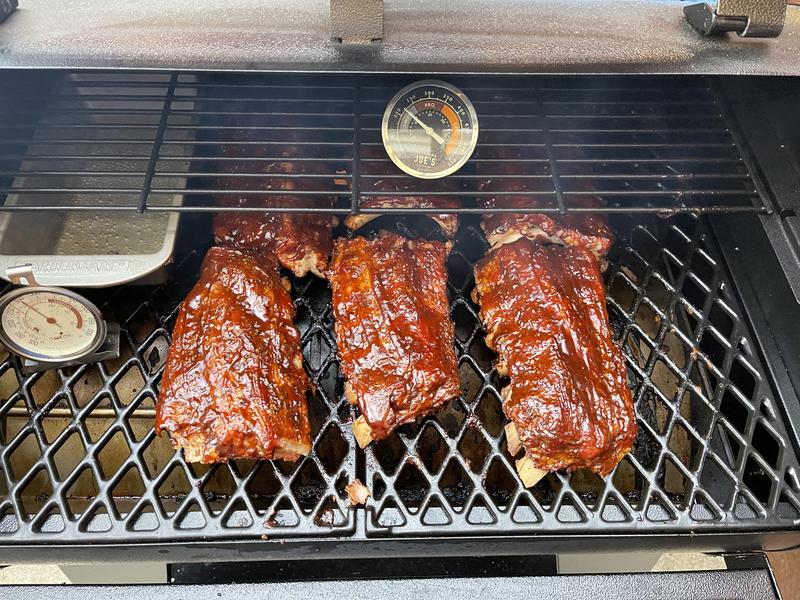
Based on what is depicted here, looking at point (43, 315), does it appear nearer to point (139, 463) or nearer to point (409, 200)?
point (139, 463)

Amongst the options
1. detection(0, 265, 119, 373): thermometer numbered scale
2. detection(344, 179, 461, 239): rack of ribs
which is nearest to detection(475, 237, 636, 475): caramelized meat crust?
detection(344, 179, 461, 239): rack of ribs

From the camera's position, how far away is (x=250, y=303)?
214 cm

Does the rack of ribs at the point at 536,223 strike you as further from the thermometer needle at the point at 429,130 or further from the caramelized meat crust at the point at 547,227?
the thermometer needle at the point at 429,130

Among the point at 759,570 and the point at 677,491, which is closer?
the point at 759,570

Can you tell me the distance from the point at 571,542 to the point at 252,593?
3.57 feet

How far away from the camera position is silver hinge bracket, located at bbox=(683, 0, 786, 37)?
1704 millimetres

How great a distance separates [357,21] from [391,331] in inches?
40.9

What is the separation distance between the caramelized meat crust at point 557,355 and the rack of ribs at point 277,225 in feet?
2.36

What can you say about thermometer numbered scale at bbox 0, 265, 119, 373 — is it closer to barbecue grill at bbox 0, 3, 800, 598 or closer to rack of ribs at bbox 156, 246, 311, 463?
barbecue grill at bbox 0, 3, 800, 598

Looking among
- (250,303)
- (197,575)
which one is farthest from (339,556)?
(250,303)

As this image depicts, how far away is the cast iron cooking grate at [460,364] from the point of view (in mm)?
1921

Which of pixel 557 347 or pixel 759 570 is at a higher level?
pixel 557 347

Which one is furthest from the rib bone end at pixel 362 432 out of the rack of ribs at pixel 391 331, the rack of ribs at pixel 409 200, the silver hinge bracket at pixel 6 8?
the silver hinge bracket at pixel 6 8

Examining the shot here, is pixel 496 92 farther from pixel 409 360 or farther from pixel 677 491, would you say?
pixel 677 491
